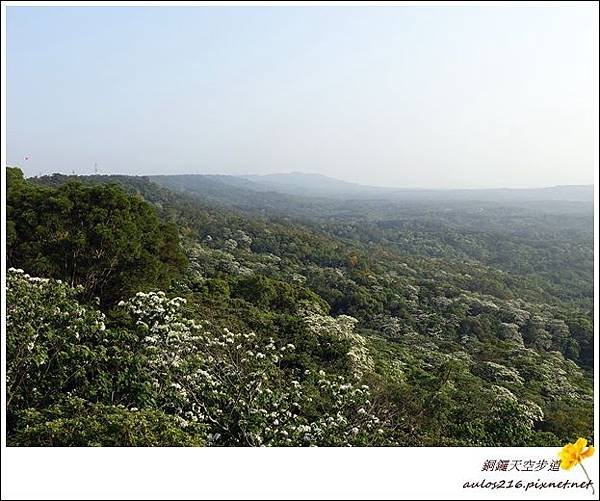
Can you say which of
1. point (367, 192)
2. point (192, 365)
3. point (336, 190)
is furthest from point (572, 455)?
point (367, 192)

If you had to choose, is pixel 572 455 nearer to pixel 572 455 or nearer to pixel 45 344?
pixel 572 455

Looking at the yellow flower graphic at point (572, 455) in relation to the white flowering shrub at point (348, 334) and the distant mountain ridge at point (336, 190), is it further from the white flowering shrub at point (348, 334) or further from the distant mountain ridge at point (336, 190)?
the distant mountain ridge at point (336, 190)

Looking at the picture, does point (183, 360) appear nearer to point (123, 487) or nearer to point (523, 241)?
point (123, 487)

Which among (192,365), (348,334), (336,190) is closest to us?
(192,365)

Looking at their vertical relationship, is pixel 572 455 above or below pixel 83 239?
below

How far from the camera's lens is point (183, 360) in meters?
3.01

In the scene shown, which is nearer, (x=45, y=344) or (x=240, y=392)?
(x=45, y=344)

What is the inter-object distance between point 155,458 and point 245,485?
354 mm

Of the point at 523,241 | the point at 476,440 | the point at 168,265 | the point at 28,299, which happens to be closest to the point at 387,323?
the point at 168,265

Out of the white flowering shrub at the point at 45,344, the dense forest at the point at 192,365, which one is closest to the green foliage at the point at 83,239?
the dense forest at the point at 192,365

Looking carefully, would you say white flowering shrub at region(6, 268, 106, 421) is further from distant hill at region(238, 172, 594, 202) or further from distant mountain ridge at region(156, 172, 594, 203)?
distant hill at region(238, 172, 594, 202)

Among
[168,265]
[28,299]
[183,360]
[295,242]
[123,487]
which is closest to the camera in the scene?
[123,487]

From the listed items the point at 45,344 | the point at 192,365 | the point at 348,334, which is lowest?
the point at 348,334

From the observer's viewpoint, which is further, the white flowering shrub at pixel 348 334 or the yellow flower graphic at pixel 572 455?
the white flowering shrub at pixel 348 334
